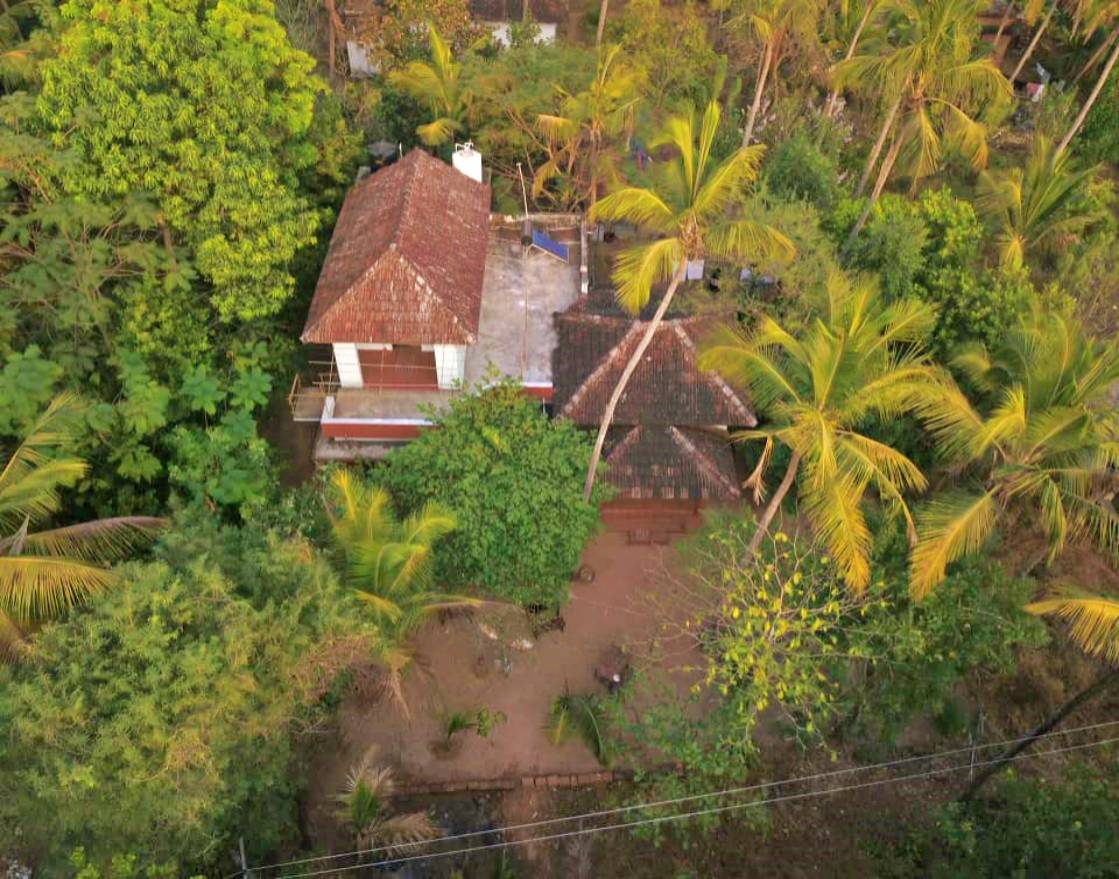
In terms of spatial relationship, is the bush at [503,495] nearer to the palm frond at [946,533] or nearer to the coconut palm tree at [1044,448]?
the palm frond at [946,533]

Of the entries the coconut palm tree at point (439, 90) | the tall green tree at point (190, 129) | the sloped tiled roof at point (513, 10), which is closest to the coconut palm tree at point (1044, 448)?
the tall green tree at point (190, 129)

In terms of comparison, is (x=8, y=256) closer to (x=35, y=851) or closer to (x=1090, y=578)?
(x=35, y=851)

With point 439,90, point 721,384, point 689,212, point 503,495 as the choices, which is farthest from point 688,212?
point 439,90

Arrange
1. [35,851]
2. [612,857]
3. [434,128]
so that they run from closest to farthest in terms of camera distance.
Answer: [35,851] → [612,857] → [434,128]

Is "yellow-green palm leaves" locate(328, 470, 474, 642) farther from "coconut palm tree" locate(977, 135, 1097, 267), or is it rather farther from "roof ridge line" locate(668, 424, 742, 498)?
"coconut palm tree" locate(977, 135, 1097, 267)

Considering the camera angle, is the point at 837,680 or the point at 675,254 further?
the point at 837,680

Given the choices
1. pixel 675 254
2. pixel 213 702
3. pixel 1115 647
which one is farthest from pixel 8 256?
pixel 1115 647

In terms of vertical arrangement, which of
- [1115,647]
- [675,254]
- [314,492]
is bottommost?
[314,492]
